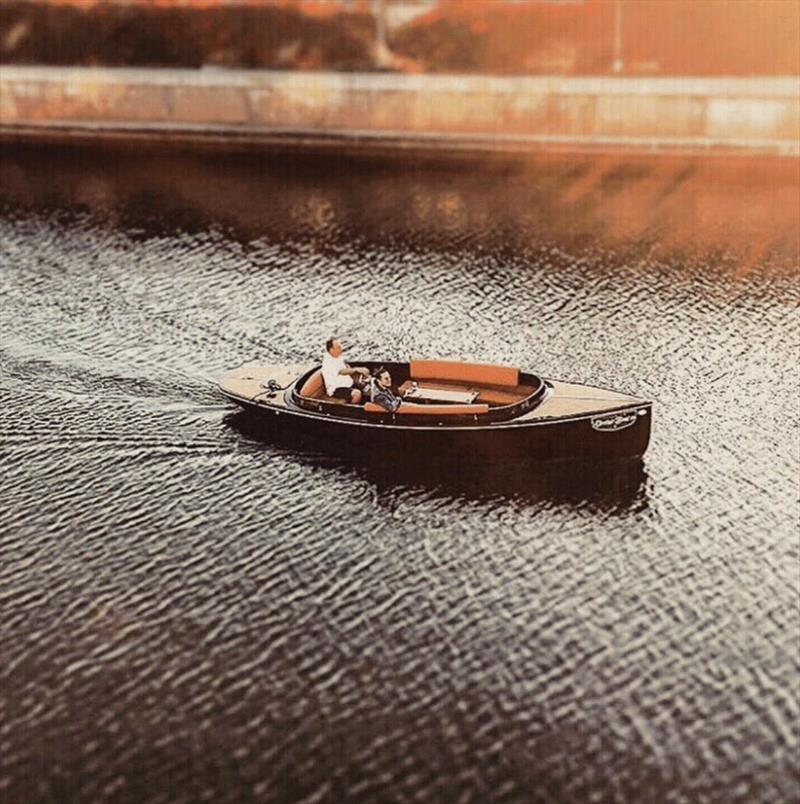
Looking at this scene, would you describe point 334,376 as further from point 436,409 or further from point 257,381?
point 436,409

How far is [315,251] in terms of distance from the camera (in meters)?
39.4

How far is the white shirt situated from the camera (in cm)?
2584

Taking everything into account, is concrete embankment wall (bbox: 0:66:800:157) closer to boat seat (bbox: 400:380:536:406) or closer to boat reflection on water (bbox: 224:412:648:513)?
boat seat (bbox: 400:380:536:406)

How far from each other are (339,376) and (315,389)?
0.63 metres

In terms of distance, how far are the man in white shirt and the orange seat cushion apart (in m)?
1.17

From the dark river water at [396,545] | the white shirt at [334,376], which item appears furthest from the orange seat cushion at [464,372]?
the dark river water at [396,545]

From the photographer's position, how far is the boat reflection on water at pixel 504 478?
2389 centimetres

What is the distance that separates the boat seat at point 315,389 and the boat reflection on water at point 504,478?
928 mm

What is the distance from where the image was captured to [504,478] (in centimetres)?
2453

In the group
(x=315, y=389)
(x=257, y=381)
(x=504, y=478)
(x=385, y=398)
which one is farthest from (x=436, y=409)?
(x=257, y=381)

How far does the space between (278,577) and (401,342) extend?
11485 millimetres

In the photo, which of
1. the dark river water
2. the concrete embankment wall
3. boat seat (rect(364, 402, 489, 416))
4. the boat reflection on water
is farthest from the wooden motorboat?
the concrete embankment wall

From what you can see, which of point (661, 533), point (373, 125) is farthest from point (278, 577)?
point (373, 125)

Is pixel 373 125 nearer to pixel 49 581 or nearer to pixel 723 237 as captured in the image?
pixel 723 237
